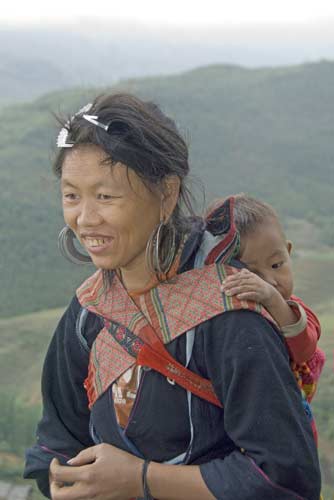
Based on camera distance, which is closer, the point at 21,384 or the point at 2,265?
the point at 21,384

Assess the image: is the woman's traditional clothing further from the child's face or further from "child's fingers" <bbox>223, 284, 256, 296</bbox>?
the child's face

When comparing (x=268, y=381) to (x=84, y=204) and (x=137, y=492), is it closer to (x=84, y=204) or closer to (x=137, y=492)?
(x=137, y=492)

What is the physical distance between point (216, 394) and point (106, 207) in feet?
1.40

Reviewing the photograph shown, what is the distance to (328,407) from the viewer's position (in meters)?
4.48

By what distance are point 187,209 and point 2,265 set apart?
775cm

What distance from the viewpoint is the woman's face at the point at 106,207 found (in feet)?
4.89

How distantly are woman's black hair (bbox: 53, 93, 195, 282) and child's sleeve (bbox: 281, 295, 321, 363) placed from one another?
31 cm

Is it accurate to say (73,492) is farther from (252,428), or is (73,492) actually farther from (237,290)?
(237,290)

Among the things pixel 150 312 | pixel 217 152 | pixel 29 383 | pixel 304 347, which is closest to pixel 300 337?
pixel 304 347

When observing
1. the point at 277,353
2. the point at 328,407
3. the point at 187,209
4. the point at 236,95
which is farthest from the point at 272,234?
the point at 236,95

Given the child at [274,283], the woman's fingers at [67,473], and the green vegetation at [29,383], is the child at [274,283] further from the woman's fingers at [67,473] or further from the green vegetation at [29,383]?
the green vegetation at [29,383]

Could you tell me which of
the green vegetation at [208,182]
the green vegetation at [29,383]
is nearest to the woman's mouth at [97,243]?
the green vegetation at [208,182]

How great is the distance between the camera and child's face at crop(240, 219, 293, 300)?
72.1 inches

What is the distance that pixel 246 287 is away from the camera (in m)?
1.43
